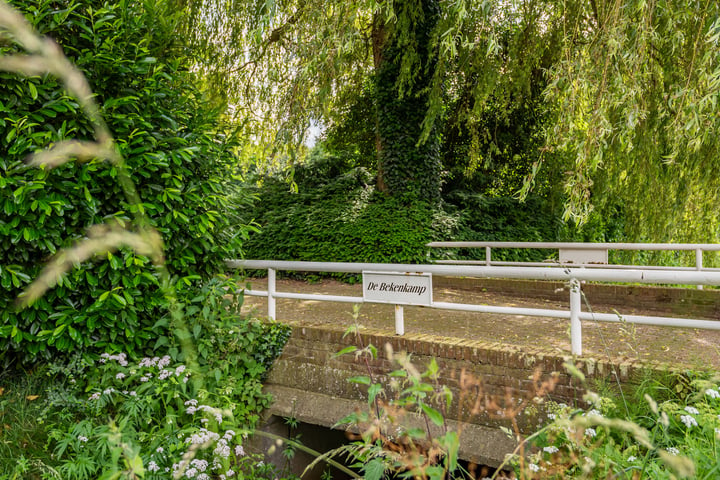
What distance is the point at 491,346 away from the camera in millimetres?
3734

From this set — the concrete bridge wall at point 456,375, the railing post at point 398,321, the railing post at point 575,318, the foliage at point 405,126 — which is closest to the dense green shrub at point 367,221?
the foliage at point 405,126

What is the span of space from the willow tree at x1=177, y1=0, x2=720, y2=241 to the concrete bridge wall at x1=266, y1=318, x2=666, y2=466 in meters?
1.65

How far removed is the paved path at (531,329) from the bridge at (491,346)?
13 millimetres

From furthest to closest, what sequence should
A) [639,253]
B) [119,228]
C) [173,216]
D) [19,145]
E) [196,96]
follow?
1. [639,253]
2. [196,96]
3. [173,216]
4. [119,228]
5. [19,145]

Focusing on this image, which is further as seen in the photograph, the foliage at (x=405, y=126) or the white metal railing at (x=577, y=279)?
the foliage at (x=405, y=126)

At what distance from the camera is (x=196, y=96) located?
4258mm

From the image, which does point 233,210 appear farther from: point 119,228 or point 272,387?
point 272,387

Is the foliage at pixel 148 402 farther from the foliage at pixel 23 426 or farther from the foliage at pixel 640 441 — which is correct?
the foliage at pixel 640 441

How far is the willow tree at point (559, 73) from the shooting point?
4.54 metres

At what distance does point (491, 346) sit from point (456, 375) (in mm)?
355

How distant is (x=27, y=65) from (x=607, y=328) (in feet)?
18.0

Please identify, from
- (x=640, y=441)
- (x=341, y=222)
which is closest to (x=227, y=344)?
(x=640, y=441)

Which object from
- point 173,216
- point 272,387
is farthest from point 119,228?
point 272,387

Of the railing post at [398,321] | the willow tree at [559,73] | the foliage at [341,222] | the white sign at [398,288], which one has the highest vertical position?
the willow tree at [559,73]
